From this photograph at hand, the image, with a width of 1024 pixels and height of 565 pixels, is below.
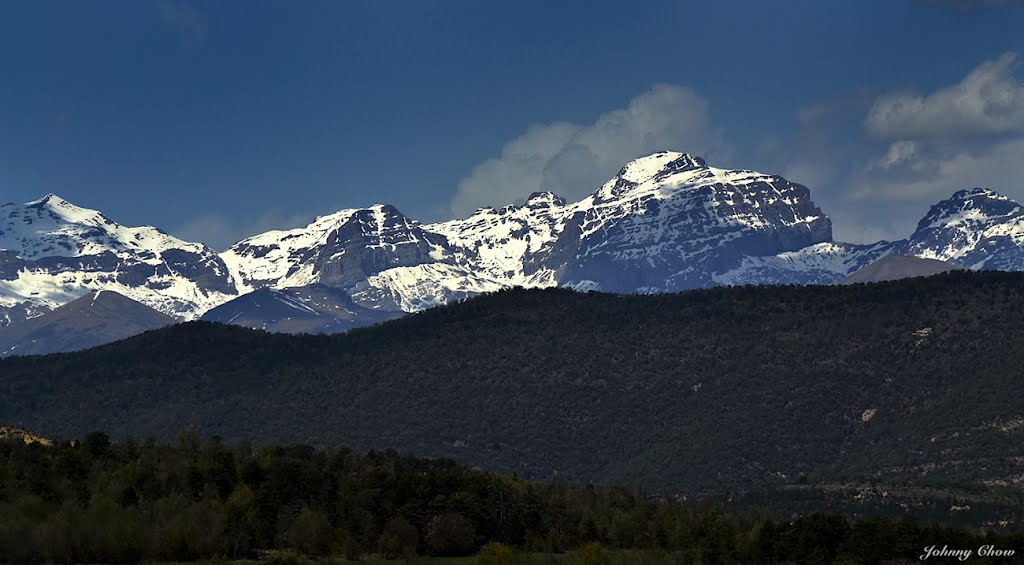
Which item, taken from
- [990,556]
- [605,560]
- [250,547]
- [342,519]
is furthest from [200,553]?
[990,556]

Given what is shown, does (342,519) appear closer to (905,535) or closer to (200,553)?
(200,553)

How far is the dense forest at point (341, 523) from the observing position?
446ft

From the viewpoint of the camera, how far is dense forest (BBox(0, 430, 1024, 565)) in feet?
446

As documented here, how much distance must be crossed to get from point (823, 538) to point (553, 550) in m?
30.8

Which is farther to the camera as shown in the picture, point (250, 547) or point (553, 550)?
point (553, 550)

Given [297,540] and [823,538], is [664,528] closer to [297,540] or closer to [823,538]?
[823,538]

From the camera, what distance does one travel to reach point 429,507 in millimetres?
162625

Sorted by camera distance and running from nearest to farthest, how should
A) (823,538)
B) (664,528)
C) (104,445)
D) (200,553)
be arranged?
(200,553) → (823,538) → (664,528) → (104,445)

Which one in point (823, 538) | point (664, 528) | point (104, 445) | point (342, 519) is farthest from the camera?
point (104, 445)

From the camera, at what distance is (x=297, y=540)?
150 m

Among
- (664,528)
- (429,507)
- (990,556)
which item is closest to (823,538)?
(990,556)

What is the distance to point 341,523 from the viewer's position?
159250mm

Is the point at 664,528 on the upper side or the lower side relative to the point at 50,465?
lower

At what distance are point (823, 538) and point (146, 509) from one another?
227ft
